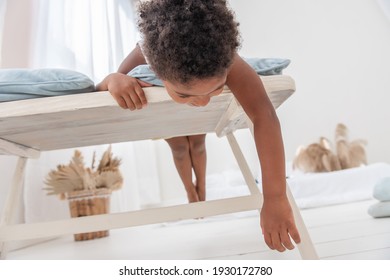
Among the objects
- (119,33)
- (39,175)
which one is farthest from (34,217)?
(119,33)

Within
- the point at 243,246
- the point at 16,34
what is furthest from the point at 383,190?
the point at 16,34

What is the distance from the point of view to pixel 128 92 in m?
0.56

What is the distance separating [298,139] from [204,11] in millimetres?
1612

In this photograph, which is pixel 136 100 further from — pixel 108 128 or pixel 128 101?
pixel 108 128

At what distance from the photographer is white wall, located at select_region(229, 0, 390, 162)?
101 cm

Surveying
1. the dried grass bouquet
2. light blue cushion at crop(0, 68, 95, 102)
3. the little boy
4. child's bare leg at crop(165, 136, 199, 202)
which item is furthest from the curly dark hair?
the dried grass bouquet

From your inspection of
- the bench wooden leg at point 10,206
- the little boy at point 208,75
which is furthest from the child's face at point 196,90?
the bench wooden leg at point 10,206

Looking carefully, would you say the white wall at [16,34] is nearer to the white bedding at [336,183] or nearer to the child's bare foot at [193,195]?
the child's bare foot at [193,195]

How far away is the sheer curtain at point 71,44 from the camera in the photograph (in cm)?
126

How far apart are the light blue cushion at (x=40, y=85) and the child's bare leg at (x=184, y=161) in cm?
53

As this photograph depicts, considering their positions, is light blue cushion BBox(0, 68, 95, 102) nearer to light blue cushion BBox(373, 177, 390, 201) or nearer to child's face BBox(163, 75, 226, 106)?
child's face BBox(163, 75, 226, 106)

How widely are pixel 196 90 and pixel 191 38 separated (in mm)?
73

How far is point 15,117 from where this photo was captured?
1.89 feet

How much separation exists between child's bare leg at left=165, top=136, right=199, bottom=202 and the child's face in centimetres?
54
